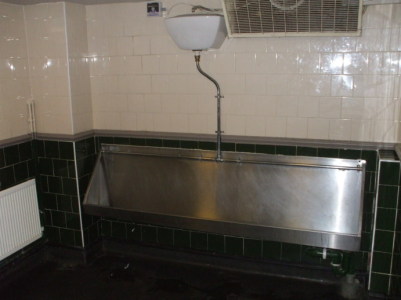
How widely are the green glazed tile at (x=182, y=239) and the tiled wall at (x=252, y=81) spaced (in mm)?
719

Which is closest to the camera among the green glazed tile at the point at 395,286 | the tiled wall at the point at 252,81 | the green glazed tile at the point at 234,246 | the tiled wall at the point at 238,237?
the green glazed tile at the point at 395,286

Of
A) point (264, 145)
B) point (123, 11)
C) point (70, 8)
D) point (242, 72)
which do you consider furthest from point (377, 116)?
point (70, 8)

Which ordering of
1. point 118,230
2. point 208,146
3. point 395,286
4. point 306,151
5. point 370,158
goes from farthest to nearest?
point 118,230, point 208,146, point 306,151, point 370,158, point 395,286

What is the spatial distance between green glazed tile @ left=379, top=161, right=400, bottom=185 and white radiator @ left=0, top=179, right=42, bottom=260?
220 cm

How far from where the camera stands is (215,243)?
2.83 m

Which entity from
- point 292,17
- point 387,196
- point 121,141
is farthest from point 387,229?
point 121,141

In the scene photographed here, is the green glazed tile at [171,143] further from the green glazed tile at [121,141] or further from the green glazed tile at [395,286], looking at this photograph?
the green glazed tile at [395,286]

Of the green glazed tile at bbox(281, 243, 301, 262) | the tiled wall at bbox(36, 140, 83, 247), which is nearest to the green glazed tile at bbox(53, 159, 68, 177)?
the tiled wall at bbox(36, 140, 83, 247)

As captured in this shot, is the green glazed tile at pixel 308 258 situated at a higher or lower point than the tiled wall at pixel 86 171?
lower

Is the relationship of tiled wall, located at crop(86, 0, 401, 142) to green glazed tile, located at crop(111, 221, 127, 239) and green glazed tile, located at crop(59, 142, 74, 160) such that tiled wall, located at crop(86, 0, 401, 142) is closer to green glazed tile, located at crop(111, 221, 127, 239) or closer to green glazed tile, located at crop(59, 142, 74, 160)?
green glazed tile, located at crop(59, 142, 74, 160)

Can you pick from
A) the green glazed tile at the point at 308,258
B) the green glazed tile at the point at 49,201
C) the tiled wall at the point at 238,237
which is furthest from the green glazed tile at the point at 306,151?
the green glazed tile at the point at 49,201

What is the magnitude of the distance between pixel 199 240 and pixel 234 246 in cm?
25

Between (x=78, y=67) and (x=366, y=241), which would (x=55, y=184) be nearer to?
(x=78, y=67)

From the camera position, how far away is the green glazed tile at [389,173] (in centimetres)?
221
